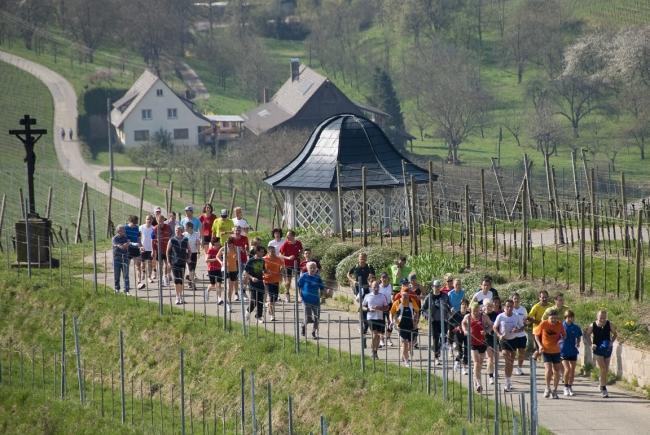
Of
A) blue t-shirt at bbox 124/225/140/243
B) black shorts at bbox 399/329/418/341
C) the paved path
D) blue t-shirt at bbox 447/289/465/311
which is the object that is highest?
blue t-shirt at bbox 124/225/140/243

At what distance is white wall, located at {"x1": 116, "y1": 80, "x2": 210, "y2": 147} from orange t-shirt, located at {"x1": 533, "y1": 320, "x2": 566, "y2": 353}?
2589 inches

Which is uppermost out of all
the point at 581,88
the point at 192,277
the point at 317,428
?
the point at 581,88

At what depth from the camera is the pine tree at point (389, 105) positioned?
81.8 metres

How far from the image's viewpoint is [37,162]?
7512 centimetres

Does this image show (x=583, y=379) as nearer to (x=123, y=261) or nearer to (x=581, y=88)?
(x=123, y=261)

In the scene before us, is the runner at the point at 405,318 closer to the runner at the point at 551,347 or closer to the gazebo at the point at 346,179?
the runner at the point at 551,347

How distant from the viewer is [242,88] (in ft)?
334

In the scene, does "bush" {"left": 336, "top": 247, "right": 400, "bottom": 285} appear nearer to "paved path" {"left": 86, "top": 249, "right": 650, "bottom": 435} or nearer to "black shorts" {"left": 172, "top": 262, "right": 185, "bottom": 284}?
"paved path" {"left": 86, "top": 249, "right": 650, "bottom": 435}

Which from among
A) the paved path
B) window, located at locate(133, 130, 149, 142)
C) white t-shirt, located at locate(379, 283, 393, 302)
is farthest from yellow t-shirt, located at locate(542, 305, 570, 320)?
window, located at locate(133, 130, 149, 142)

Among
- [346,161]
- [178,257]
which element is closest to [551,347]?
[178,257]

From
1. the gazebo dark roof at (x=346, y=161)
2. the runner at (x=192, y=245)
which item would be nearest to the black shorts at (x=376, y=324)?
the runner at (x=192, y=245)

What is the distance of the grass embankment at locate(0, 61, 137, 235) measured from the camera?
55531 millimetres

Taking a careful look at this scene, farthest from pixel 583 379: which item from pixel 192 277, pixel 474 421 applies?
pixel 192 277

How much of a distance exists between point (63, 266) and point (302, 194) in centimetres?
522
